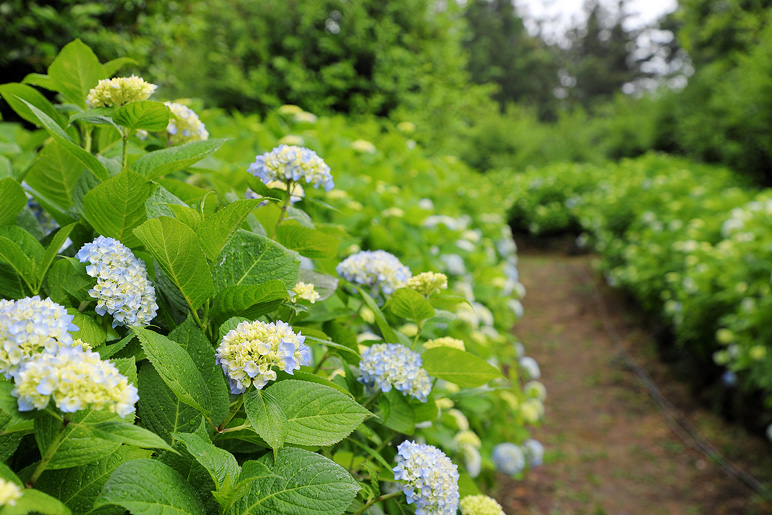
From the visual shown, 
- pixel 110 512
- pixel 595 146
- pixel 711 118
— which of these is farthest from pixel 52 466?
pixel 595 146

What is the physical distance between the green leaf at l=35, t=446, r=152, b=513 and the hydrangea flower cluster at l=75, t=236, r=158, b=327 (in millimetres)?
183

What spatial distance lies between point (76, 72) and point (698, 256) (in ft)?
17.5

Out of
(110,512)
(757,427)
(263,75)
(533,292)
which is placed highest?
(110,512)

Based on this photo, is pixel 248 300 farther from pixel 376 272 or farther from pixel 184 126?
pixel 184 126

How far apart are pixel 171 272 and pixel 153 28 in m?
3.38

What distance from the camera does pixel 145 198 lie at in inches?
33.1

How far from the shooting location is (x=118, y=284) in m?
0.72

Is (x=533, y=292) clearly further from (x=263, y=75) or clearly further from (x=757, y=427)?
(x=263, y=75)

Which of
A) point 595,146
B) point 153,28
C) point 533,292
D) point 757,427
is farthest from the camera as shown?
point 595,146

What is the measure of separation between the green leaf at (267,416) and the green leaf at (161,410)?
0.32 feet

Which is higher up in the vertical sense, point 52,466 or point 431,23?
point 431,23

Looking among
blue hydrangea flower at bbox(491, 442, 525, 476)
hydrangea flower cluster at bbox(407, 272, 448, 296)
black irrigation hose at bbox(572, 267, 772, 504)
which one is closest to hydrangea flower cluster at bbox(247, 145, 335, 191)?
hydrangea flower cluster at bbox(407, 272, 448, 296)

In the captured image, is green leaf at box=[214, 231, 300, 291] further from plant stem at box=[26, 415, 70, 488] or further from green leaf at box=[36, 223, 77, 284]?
plant stem at box=[26, 415, 70, 488]

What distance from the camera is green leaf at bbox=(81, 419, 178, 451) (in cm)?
54
